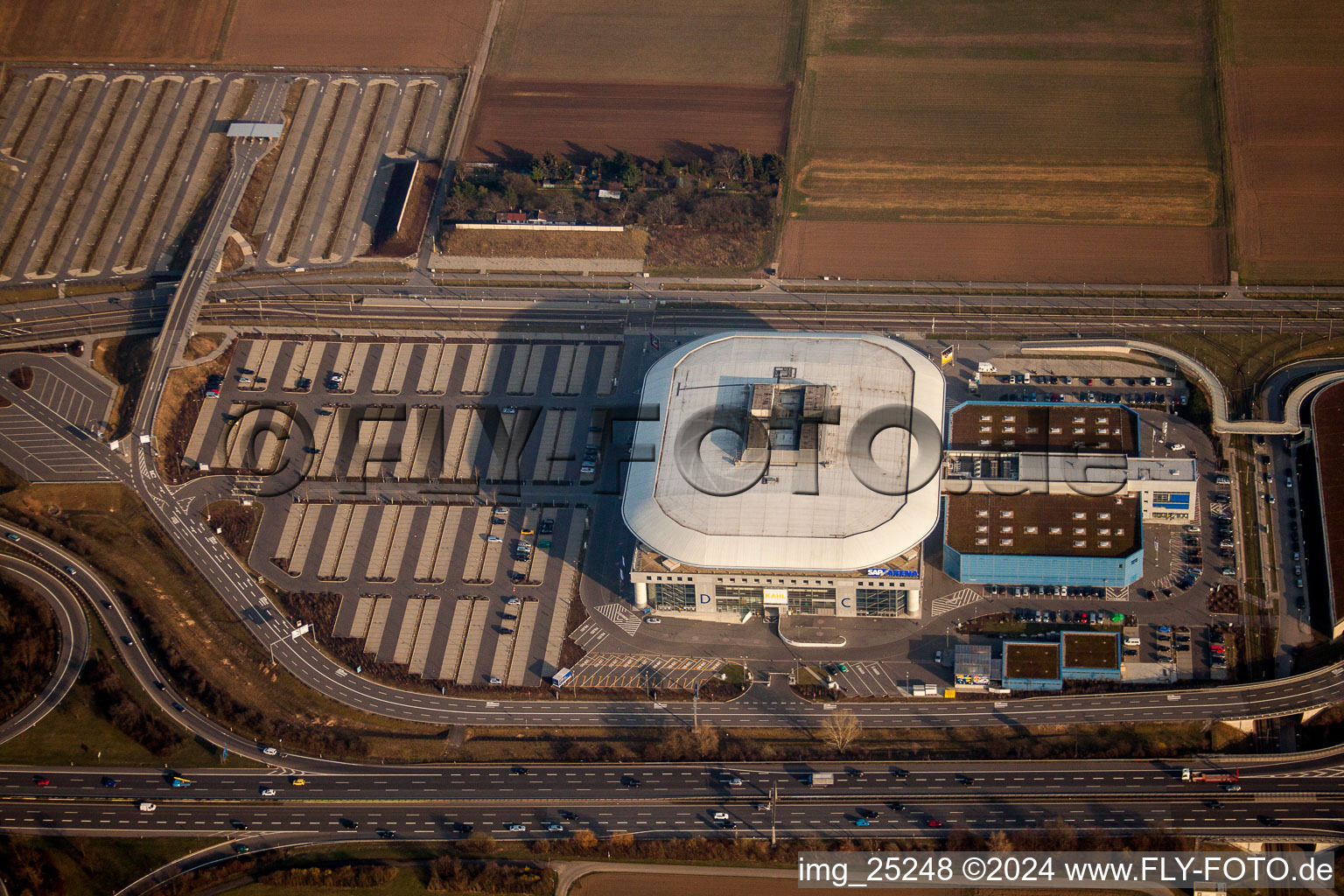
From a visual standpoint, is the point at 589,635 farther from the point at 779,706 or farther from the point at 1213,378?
the point at 1213,378

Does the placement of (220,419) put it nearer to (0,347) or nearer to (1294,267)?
(0,347)

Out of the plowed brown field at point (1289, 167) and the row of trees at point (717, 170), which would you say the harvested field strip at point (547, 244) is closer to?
the row of trees at point (717, 170)

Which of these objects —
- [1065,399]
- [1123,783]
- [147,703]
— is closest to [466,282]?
[147,703]

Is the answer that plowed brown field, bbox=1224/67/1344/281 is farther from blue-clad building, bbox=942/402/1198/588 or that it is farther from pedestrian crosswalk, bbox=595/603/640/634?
pedestrian crosswalk, bbox=595/603/640/634

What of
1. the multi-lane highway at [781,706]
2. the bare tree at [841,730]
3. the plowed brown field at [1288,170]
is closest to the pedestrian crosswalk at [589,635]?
the multi-lane highway at [781,706]

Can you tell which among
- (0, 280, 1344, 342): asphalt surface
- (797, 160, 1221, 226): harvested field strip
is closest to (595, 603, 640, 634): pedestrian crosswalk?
(0, 280, 1344, 342): asphalt surface

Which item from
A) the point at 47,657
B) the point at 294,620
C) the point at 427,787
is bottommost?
the point at 427,787

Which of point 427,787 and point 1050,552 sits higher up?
point 1050,552
